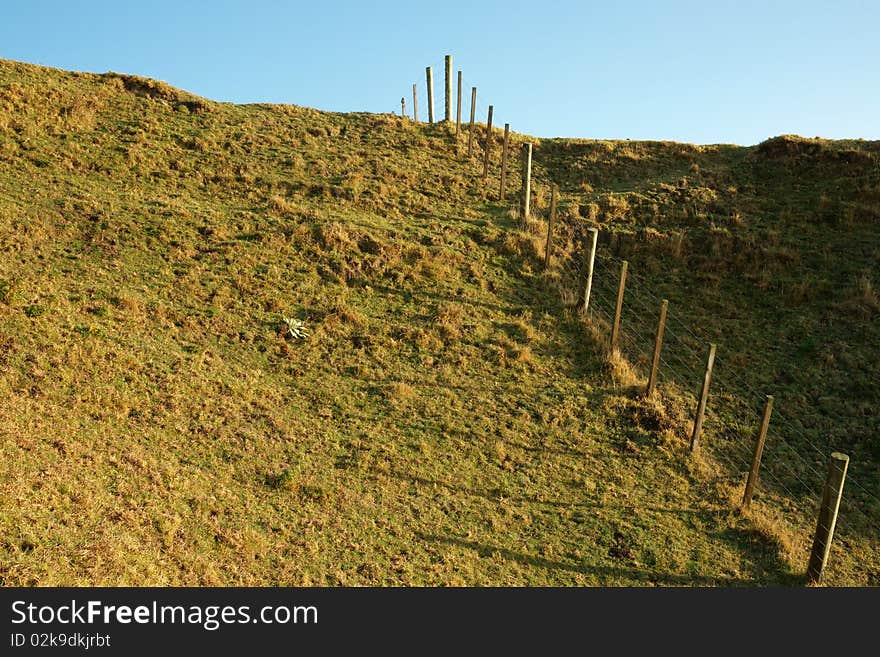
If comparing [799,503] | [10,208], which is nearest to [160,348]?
[10,208]

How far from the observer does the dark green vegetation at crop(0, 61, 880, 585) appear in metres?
9.70

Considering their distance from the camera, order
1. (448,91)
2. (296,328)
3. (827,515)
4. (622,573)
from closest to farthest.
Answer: (827,515)
(622,573)
(296,328)
(448,91)

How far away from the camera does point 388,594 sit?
319 inches

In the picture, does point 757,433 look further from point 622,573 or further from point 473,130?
point 473,130

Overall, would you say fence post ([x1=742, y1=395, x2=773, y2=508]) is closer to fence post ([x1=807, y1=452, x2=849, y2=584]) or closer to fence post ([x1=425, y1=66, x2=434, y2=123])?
fence post ([x1=807, y1=452, x2=849, y2=584])

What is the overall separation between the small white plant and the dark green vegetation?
25cm

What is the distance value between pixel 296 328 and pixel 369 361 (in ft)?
7.75

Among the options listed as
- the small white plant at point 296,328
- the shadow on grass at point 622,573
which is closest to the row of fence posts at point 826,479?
the shadow on grass at point 622,573

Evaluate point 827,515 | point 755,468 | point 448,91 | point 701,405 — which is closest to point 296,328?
point 701,405

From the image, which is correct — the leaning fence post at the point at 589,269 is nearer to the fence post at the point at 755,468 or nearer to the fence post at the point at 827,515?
the fence post at the point at 755,468

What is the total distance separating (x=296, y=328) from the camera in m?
15.6

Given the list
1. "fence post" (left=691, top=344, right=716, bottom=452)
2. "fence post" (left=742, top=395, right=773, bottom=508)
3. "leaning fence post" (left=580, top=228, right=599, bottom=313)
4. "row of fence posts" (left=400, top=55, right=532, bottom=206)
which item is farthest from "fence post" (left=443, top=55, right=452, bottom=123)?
"fence post" (left=742, top=395, right=773, bottom=508)

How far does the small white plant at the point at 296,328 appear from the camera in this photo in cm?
1542

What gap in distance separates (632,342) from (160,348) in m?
13.1
